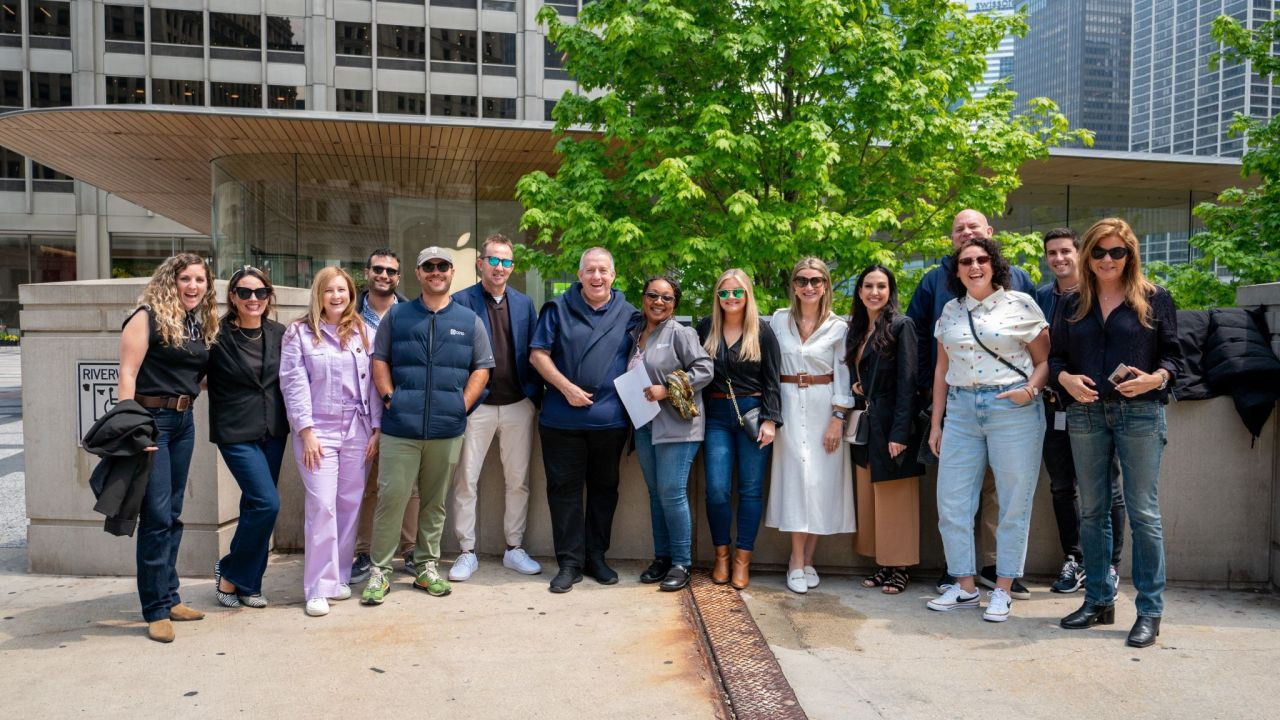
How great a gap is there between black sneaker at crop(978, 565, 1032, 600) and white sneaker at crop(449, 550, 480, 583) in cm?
310

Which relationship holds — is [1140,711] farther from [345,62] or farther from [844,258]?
[345,62]

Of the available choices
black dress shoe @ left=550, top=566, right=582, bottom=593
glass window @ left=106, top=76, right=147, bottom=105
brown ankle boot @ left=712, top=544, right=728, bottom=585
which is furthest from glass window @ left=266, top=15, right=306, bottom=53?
brown ankle boot @ left=712, top=544, right=728, bottom=585

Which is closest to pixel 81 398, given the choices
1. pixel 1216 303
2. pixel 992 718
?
pixel 992 718

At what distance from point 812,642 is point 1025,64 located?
8527 cm

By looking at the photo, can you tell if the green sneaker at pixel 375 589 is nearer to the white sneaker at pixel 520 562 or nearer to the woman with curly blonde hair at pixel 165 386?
the white sneaker at pixel 520 562

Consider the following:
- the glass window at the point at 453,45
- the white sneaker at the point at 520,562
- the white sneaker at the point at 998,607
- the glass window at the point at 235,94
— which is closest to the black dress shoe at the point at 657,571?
the white sneaker at the point at 520,562

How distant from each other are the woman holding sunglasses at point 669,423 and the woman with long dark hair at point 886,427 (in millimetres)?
933

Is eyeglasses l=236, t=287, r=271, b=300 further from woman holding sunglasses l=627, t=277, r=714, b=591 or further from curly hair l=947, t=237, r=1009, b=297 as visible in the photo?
curly hair l=947, t=237, r=1009, b=297

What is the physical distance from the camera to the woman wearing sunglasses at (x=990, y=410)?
15.1ft

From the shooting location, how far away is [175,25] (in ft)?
156

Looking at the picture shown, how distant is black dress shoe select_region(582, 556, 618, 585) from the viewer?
5.27 m

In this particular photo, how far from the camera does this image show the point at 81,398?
17.4 feet


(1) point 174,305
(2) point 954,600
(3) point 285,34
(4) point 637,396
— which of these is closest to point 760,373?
(4) point 637,396

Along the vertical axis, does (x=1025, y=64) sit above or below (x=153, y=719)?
above
